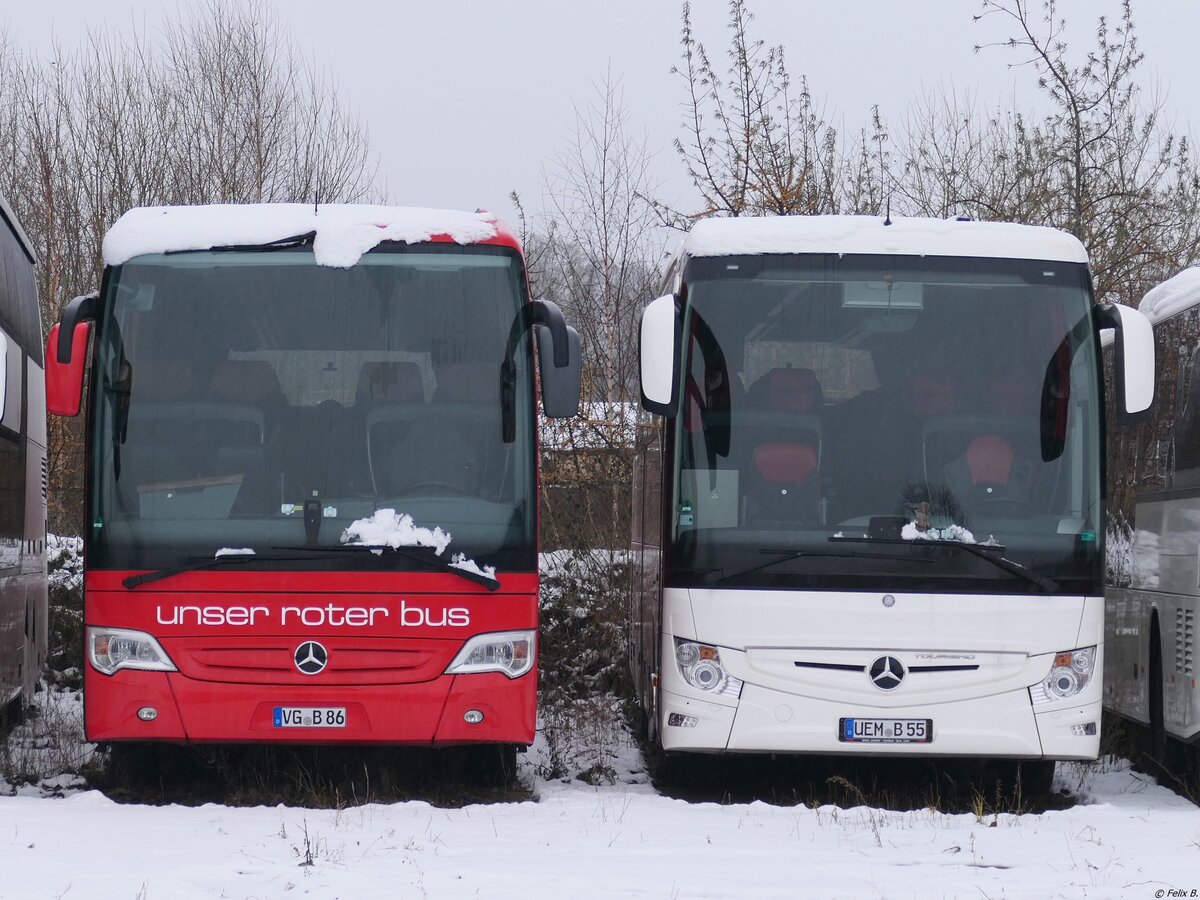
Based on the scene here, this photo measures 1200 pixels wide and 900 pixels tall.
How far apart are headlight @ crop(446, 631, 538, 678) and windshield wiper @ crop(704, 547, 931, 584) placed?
1080 millimetres

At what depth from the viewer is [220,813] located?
804cm

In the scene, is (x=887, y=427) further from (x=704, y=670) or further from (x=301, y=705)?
(x=301, y=705)

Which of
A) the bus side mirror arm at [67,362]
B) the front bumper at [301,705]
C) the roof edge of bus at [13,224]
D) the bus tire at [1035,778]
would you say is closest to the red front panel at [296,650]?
the front bumper at [301,705]

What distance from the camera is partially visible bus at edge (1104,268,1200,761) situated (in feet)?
31.0

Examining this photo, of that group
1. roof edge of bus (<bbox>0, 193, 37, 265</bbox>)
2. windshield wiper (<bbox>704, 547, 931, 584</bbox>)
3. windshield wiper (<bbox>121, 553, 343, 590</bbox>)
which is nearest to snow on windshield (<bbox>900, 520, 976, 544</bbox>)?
windshield wiper (<bbox>704, 547, 931, 584</bbox>)

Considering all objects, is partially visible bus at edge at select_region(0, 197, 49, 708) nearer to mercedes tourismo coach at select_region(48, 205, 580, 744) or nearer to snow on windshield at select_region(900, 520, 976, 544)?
mercedes tourismo coach at select_region(48, 205, 580, 744)

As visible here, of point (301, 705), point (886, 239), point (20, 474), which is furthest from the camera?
point (20, 474)

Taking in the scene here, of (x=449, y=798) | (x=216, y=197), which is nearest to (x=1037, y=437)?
(x=449, y=798)

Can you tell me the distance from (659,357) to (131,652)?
10.6 ft

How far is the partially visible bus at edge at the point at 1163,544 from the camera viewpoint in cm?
946

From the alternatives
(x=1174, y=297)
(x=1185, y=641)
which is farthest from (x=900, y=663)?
(x=1174, y=297)

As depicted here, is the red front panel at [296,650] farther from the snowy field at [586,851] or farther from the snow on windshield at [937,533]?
the snow on windshield at [937,533]

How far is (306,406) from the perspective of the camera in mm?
8641

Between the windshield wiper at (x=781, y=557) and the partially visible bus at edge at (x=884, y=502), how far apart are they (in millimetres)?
11
